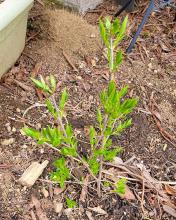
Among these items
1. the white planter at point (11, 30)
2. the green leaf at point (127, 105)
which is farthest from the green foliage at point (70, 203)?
the white planter at point (11, 30)

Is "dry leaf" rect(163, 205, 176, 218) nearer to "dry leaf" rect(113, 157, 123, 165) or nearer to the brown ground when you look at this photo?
the brown ground

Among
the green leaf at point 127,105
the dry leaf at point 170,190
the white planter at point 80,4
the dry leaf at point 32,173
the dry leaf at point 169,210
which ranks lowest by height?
the dry leaf at point 169,210

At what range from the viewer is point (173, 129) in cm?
220

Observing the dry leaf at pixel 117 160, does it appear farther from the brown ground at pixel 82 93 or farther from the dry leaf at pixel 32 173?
the dry leaf at pixel 32 173

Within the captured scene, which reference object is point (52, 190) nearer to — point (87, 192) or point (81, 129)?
point (87, 192)

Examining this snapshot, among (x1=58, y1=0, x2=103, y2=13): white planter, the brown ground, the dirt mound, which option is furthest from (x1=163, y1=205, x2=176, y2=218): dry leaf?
(x1=58, y1=0, x2=103, y2=13): white planter

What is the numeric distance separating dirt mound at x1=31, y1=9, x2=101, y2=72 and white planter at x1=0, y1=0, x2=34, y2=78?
7.6 inches

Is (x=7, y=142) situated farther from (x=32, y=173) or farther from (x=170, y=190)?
(x=170, y=190)

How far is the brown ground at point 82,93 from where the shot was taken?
70.5 inches

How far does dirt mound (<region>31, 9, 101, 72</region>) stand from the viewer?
2387 millimetres

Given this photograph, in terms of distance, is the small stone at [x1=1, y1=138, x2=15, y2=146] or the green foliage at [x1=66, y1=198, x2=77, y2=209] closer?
the green foliage at [x1=66, y1=198, x2=77, y2=209]

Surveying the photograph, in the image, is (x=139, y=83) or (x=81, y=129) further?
(x=139, y=83)

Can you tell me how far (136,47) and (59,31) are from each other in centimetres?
53

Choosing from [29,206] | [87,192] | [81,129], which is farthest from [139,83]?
[29,206]
